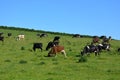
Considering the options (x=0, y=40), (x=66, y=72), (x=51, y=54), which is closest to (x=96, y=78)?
(x=66, y=72)

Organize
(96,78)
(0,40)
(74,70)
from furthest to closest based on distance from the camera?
(0,40), (74,70), (96,78)

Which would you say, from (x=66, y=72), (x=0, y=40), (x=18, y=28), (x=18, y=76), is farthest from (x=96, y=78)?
(x=18, y=28)

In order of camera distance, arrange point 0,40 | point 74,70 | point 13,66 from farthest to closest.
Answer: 1. point 0,40
2. point 13,66
3. point 74,70

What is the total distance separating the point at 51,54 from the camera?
32688mm

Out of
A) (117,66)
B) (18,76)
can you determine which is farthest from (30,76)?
(117,66)

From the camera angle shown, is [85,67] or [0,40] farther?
[0,40]

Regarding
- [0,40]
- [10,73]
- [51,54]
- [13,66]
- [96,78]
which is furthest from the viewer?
[0,40]

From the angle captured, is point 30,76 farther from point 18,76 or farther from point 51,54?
point 51,54

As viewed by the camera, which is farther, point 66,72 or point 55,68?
point 55,68

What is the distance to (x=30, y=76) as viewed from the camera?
823 inches

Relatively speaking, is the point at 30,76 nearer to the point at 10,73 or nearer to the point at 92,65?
the point at 10,73

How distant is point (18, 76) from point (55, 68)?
4.11 meters

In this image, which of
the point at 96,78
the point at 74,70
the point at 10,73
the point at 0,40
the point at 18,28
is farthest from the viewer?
the point at 18,28

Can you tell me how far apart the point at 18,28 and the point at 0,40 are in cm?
3460
